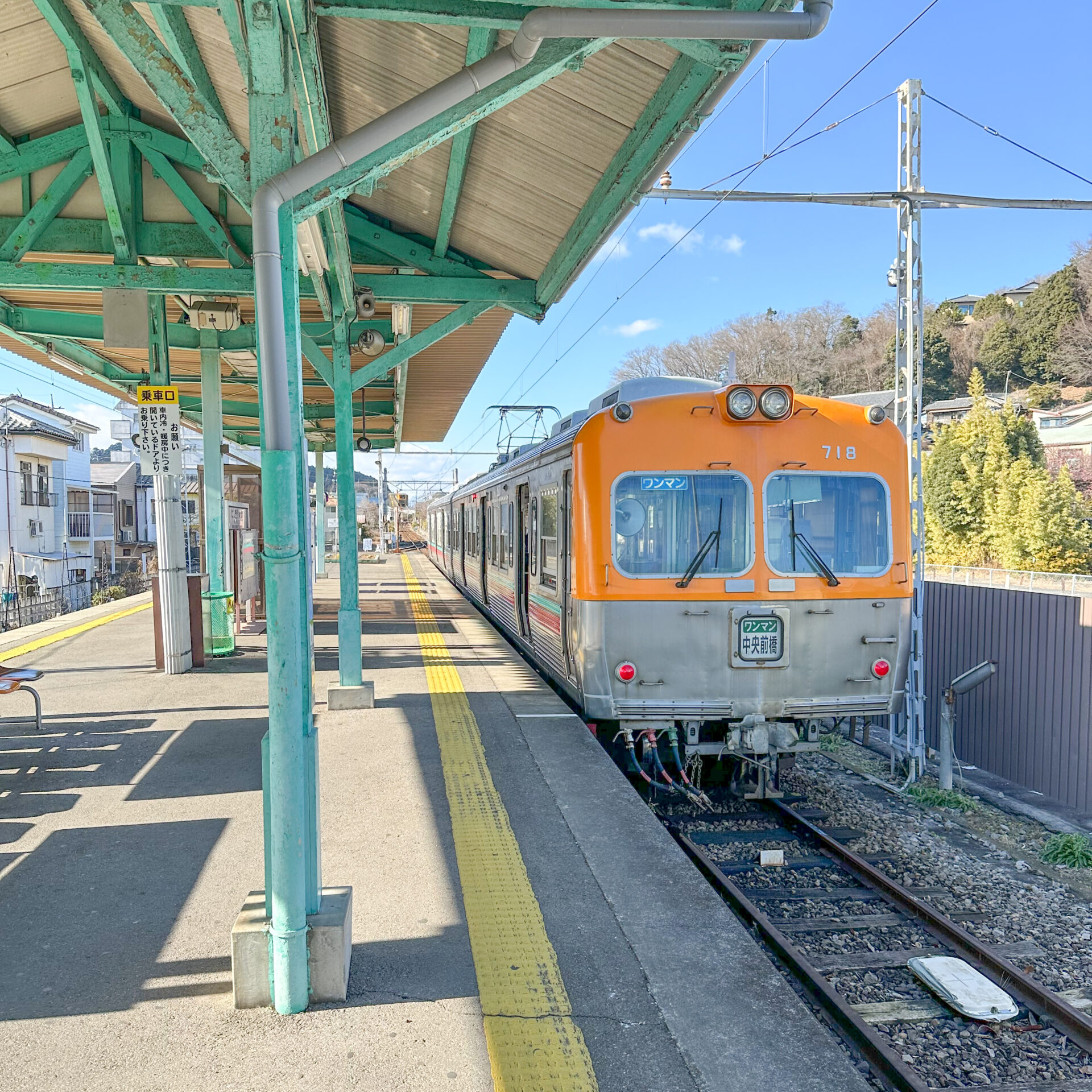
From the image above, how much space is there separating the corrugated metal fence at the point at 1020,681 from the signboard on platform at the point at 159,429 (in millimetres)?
7671

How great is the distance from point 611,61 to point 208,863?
4220 mm

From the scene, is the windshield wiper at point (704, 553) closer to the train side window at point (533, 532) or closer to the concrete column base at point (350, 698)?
the train side window at point (533, 532)

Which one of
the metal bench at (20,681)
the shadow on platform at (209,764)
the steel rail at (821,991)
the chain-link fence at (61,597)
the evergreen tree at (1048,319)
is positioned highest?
the evergreen tree at (1048,319)

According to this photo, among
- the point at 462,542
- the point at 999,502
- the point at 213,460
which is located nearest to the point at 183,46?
the point at 213,460

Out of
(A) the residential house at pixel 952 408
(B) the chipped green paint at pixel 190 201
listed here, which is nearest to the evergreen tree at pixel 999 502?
(A) the residential house at pixel 952 408

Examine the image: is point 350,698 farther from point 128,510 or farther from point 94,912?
point 128,510

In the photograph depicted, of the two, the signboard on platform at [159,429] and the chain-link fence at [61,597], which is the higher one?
the signboard on platform at [159,429]

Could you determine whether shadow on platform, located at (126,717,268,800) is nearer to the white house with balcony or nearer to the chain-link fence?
the chain-link fence

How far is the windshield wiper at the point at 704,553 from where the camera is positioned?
566 centimetres

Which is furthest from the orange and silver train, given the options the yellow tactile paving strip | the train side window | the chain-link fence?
the chain-link fence

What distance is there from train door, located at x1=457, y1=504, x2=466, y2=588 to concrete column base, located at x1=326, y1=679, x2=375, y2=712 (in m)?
9.00

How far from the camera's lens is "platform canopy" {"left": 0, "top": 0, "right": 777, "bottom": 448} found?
313 cm

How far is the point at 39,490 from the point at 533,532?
28.6 m

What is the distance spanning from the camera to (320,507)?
23.4m
